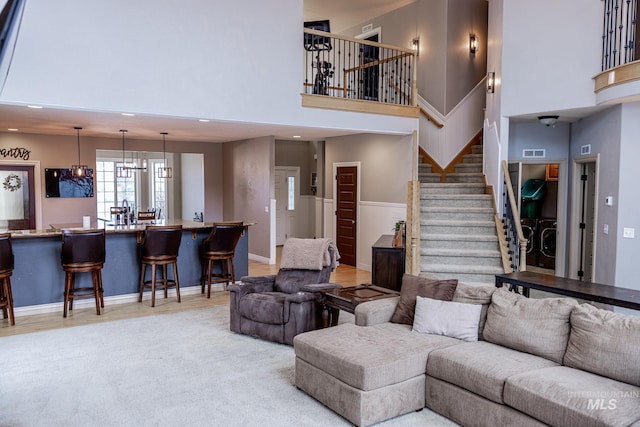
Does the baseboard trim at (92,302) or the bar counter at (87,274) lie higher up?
the bar counter at (87,274)

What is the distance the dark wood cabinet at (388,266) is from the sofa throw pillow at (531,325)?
257cm

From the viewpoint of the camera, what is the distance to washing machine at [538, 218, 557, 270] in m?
8.89

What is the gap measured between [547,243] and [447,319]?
6.22m

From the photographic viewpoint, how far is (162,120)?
661 centimetres

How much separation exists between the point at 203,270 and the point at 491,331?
4.62 metres

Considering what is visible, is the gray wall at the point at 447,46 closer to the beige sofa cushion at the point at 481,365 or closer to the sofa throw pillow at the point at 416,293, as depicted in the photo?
the sofa throw pillow at the point at 416,293

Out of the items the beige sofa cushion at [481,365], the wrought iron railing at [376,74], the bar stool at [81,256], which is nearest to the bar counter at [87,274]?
the bar stool at [81,256]

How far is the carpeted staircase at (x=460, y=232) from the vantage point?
6.62 metres

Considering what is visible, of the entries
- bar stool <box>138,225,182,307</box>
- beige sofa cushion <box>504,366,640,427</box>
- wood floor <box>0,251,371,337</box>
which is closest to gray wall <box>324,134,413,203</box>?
wood floor <box>0,251,371,337</box>

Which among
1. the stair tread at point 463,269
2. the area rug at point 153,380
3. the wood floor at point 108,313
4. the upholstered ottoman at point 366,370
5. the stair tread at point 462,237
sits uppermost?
the stair tread at point 462,237

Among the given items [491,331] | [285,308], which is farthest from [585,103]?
[285,308]

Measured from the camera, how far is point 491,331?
11.5 ft

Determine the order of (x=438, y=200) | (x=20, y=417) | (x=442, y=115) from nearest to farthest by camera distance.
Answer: (x=20, y=417), (x=438, y=200), (x=442, y=115)

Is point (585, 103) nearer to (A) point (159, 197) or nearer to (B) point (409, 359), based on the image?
(B) point (409, 359)
